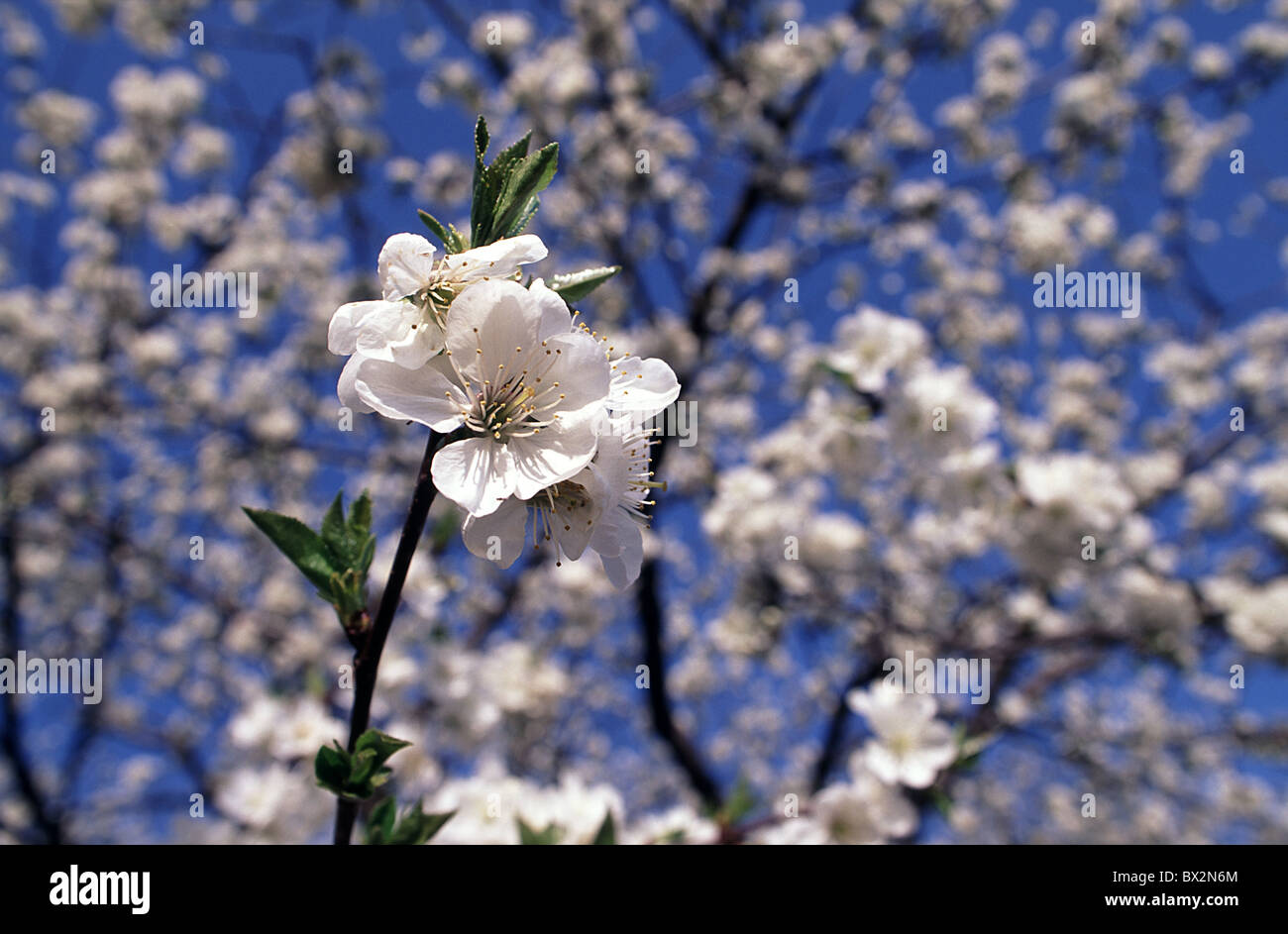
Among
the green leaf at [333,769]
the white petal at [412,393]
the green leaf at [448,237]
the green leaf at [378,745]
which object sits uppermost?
the green leaf at [448,237]

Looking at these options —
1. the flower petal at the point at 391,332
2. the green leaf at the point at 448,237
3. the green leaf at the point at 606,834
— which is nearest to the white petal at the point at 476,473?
the flower petal at the point at 391,332

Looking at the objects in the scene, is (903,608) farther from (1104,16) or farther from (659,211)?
(1104,16)

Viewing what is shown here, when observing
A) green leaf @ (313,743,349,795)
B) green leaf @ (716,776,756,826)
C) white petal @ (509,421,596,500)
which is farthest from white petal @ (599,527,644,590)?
green leaf @ (716,776,756,826)

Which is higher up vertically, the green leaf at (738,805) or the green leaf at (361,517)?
the green leaf at (361,517)

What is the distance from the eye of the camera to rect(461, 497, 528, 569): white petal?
793mm

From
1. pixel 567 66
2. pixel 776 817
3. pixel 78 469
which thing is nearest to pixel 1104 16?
pixel 567 66

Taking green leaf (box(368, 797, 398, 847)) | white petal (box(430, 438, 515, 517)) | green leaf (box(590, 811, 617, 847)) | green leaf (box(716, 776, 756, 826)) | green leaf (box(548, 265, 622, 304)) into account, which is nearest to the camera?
white petal (box(430, 438, 515, 517))

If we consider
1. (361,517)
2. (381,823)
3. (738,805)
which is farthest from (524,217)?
(738,805)

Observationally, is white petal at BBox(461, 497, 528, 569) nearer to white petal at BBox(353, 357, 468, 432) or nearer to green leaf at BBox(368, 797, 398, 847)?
white petal at BBox(353, 357, 468, 432)

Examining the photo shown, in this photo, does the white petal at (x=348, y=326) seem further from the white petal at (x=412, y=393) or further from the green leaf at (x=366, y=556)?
the green leaf at (x=366, y=556)

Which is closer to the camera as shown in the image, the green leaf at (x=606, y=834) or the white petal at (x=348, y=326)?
the white petal at (x=348, y=326)

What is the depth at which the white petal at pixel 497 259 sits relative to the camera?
0.76m

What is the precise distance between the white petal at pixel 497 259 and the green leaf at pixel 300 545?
0.33 meters

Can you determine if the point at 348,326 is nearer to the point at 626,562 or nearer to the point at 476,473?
the point at 476,473
